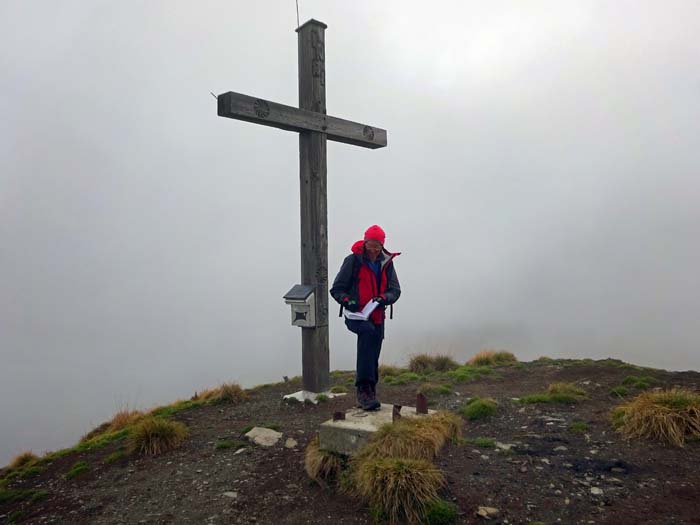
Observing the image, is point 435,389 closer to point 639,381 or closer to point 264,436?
point 639,381

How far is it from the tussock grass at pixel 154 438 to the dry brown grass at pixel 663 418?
5.80m

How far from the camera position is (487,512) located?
4988 millimetres

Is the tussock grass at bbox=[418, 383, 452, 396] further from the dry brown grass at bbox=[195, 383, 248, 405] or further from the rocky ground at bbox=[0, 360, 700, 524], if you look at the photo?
the dry brown grass at bbox=[195, 383, 248, 405]

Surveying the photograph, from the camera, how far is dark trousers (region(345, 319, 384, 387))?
6848 mm

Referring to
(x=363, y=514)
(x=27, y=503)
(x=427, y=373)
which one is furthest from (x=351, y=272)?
(x=427, y=373)

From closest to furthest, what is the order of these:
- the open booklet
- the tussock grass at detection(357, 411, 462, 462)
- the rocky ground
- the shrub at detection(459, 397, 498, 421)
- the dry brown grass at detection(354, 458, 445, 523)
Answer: the dry brown grass at detection(354, 458, 445, 523) → the rocky ground → the tussock grass at detection(357, 411, 462, 462) → the open booklet → the shrub at detection(459, 397, 498, 421)

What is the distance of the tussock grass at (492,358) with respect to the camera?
14.0m

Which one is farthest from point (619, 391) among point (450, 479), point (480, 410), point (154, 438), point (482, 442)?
point (154, 438)

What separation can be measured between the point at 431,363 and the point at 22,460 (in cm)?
874

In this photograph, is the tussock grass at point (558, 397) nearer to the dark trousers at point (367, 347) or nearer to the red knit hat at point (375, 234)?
the dark trousers at point (367, 347)

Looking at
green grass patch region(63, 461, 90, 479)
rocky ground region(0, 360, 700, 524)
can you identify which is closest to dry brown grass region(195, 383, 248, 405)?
rocky ground region(0, 360, 700, 524)

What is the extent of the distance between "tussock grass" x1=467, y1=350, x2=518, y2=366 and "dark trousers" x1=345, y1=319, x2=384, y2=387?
7.57 meters

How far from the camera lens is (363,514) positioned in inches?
209

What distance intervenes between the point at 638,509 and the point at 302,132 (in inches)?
282
